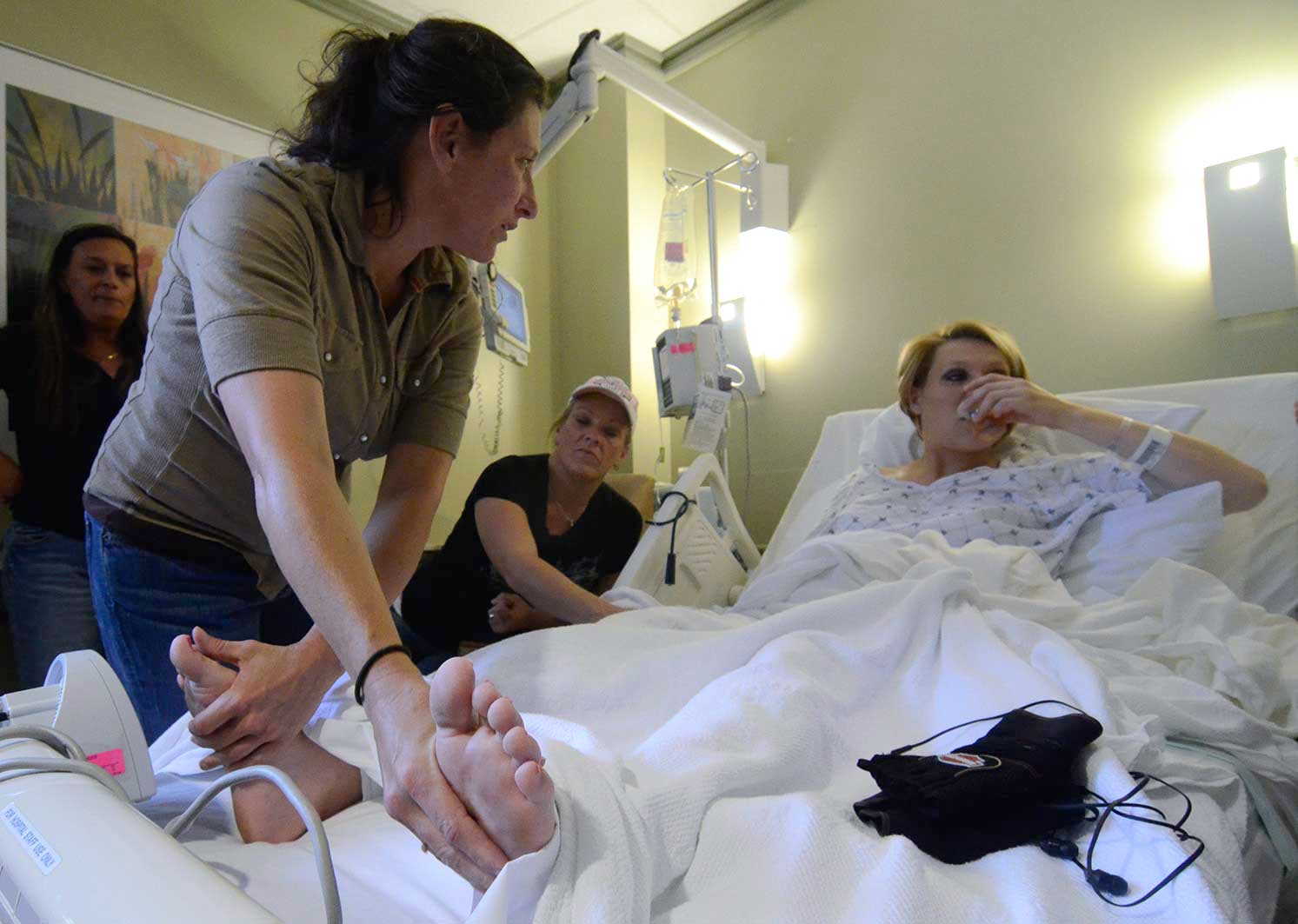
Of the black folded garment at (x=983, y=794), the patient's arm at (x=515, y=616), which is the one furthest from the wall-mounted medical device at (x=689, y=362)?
the black folded garment at (x=983, y=794)

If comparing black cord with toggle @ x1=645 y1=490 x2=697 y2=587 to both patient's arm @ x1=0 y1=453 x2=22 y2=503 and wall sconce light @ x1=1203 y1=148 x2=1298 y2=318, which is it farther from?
patient's arm @ x1=0 y1=453 x2=22 y2=503

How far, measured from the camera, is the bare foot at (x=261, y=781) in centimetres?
73

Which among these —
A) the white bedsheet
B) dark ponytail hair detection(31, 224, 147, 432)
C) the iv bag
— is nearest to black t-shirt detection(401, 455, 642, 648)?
the white bedsheet

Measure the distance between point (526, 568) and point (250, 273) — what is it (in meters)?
0.92

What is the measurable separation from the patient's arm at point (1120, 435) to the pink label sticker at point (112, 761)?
5.25ft

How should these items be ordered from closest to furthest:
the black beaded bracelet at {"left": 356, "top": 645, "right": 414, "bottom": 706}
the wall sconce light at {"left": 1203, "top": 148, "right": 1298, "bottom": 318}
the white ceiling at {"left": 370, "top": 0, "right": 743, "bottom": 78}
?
the black beaded bracelet at {"left": 356, "top": 645, "right": 414, "bottom": 706} < the wall sconce light at {"left": 1203, "top": 148, "right": 1298, "bottom": 318} < the white ceiling at {"left": 370, "top": 0, "right": 743, "bottom": 78}

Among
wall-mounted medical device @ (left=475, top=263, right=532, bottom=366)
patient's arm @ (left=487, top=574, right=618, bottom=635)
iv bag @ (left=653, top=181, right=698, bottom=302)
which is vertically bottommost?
patient's arm @ (left=487, top=574, right=618, bottom=635)

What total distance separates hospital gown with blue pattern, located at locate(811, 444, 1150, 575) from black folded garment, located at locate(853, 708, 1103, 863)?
88cm

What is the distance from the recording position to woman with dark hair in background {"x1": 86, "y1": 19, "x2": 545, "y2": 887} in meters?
0.71

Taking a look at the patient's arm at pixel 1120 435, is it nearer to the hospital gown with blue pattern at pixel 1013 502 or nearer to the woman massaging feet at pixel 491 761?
the hospital gown with blue pattern at pixel 1013 502

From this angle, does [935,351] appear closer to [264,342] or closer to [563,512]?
[563,512]

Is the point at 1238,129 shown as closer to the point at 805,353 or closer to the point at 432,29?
the point at 805,353

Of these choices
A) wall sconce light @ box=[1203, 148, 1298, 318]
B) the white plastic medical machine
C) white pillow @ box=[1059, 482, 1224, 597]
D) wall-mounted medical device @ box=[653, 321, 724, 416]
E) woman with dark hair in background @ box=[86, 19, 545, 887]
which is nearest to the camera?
the white plastic medical machine

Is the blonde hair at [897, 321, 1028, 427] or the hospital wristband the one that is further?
the blonde hair at [897, 321, 1028, 427]
